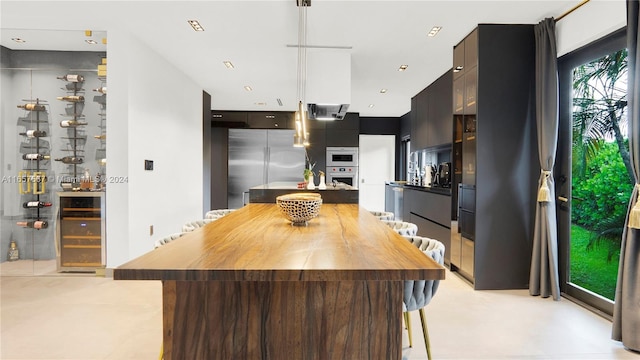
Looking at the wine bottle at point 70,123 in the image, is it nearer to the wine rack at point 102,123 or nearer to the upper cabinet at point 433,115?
the wine rack at point 102,123

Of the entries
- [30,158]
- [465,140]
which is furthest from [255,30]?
[30,158]

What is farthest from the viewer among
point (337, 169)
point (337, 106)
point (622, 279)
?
point (337, 169)

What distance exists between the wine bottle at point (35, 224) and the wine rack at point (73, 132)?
45 cm

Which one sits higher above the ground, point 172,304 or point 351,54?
point 351,54

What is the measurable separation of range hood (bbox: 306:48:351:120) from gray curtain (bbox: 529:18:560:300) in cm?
190

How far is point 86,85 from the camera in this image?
380cm

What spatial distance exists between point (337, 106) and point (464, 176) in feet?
5.48

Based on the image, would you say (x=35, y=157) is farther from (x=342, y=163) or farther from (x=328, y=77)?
(x=342, y=163)

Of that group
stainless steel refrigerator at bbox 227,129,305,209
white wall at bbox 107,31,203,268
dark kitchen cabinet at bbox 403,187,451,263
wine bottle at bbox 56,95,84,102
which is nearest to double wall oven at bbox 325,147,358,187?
stainless steel refrigerator at bbox 227,129,305,209

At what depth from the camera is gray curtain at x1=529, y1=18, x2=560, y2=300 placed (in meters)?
2.99

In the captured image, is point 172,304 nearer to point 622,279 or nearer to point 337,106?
point 622,279

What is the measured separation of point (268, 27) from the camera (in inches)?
131

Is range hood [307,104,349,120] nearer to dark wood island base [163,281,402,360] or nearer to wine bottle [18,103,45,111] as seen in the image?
wine bottle [18,103,45,111]

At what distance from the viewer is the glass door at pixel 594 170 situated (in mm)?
2646
